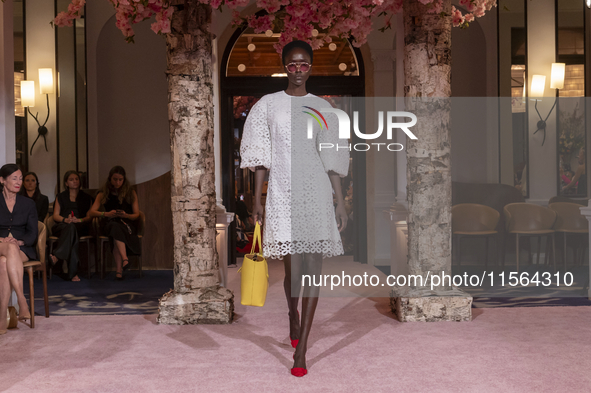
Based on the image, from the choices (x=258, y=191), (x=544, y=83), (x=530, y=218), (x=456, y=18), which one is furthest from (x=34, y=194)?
(x=544, y=83)

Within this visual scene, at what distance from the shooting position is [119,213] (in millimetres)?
7000

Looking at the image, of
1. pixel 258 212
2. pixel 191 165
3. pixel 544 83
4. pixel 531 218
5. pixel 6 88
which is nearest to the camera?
pixel 258 212

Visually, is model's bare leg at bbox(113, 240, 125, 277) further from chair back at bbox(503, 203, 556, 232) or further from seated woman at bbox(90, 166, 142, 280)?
chair back at bbox(503, 203, 556, 232)

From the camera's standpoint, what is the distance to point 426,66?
428 cm

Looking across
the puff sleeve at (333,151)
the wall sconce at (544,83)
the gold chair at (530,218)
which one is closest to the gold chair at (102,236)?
the puff sleeve at (333,151)

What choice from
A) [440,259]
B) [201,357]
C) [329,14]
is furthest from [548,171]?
[201,357]

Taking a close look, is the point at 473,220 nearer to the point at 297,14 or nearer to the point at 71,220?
the point at 297,14

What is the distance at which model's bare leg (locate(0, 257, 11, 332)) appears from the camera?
4043 mm

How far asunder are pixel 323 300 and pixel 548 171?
4.24m

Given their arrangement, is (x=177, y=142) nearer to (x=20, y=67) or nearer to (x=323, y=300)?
(x=323, y=300)

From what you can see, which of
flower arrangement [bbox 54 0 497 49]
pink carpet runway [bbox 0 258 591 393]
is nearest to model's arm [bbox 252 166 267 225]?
pink carpet runway [bbox 0 258 591 393]

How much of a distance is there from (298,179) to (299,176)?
0.7 inches

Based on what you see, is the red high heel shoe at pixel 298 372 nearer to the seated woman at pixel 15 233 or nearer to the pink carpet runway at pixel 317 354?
the pink carpet runway at pixel 317 354

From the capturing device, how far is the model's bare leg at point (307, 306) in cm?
307
